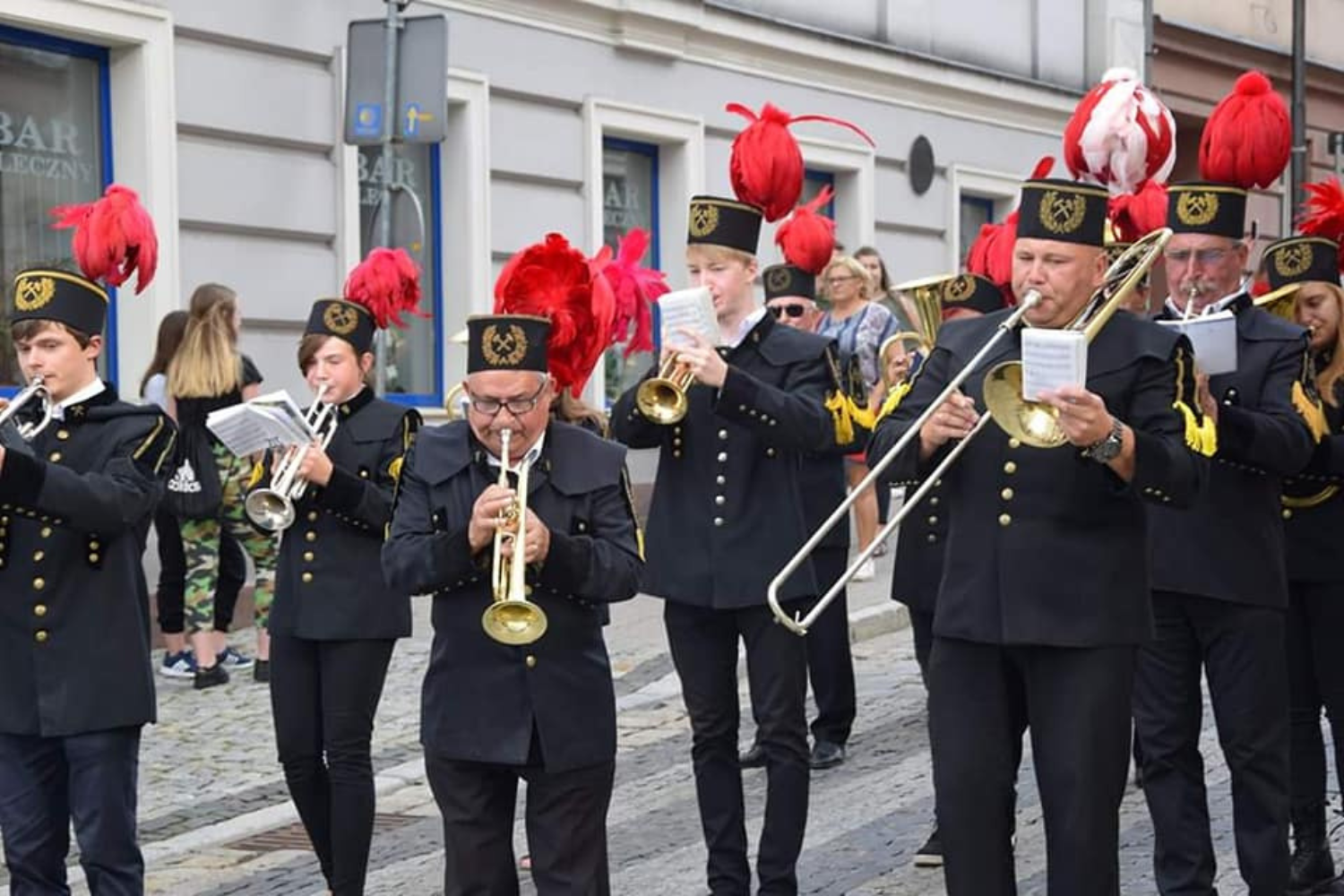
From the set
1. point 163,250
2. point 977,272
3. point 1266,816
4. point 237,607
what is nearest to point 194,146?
point 163,250

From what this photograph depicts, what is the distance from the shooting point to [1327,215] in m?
8.23

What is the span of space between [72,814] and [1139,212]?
4.32 m

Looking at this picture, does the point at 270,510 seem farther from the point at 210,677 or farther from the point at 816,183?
the point at 816,183

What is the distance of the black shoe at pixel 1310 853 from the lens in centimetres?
759

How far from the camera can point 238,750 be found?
1050cm

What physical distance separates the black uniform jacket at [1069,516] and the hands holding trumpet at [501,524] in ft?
3.11

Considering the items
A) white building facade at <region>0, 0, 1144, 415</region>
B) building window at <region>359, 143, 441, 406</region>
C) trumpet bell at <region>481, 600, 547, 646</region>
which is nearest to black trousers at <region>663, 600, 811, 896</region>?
trumpet bell at <region>481, 600, 547, 646</region>

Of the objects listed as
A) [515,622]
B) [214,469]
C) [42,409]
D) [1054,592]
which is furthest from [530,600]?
[214,469]

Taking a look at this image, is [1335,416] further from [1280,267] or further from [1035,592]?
[1035,592]

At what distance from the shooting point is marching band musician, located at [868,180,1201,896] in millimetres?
5656

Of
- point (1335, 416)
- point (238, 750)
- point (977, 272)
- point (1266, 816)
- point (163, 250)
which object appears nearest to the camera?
point (1266, 816)

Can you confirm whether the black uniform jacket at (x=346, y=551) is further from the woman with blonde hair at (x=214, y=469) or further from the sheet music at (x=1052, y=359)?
the woman with blonde hair at (x=214, y=469)

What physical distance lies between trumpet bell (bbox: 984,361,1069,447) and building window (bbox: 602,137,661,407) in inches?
472

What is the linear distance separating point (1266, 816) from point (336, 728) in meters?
2.78
